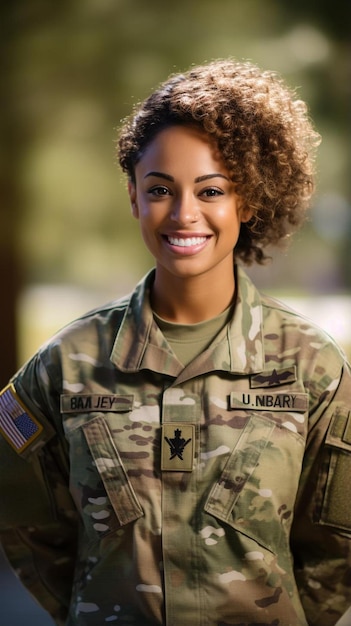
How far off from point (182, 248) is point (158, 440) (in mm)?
271

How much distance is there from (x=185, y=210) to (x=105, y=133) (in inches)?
93.8

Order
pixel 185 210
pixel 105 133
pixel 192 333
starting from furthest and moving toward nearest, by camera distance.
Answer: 1. pixel 105 133
2. pixel 192 333
3. pixel 185 210

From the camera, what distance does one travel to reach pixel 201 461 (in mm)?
1222

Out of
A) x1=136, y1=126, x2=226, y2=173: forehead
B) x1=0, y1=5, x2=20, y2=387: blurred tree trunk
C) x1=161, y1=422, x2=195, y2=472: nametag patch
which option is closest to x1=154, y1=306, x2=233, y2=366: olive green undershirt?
x1=161, y1=422, x2=195, y2=472: nametag patch

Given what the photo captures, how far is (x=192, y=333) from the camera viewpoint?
1.30 meters

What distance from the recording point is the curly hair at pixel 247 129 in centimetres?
122

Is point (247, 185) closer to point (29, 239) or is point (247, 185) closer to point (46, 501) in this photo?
point (46, 501)

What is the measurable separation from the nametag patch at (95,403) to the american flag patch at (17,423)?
0.07 m

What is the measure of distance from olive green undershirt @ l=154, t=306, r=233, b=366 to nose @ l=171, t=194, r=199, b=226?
0.17m

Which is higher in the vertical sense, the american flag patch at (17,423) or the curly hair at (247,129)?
the curly hair at (247,129)

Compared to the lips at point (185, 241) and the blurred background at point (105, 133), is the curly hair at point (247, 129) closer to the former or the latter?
the lips at point (185, 241)

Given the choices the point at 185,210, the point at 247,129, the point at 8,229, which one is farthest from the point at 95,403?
the point at 8,229

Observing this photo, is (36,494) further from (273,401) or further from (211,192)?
(211,192)

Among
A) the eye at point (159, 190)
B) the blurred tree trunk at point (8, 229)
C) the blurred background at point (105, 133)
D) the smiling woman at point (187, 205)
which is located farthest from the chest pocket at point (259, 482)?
the blurred tree trunk at point (8, 229)
